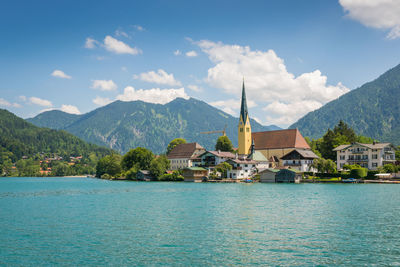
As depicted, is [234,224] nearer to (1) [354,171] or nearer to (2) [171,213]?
(2) [171,213]

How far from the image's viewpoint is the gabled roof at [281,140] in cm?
13438

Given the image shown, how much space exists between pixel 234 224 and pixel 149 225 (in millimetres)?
7334

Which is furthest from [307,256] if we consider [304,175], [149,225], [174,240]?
[304,175]

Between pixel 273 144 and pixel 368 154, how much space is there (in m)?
37.5

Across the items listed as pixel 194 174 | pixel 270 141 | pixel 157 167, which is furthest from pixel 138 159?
pixel 270 141

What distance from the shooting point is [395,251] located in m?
22.0

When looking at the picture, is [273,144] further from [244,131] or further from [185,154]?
[185,154]

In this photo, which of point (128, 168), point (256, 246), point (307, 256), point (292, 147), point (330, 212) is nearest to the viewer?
point (307, 256)

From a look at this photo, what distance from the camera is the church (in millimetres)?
130625

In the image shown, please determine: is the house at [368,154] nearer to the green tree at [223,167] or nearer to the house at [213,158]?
the green tree at [223,167]

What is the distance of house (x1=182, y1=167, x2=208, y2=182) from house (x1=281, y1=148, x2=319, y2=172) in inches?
1091

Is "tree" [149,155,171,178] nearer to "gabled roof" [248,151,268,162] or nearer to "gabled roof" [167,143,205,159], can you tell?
"gabled roof" [167,143,205,159]

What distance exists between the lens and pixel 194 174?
398ft

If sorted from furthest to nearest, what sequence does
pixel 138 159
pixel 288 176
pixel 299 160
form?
pixel 138 159 → pixel 299 160 → pixel 288 176
